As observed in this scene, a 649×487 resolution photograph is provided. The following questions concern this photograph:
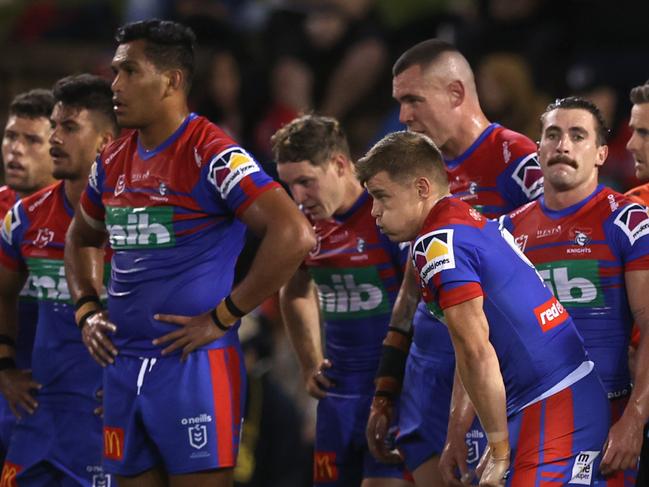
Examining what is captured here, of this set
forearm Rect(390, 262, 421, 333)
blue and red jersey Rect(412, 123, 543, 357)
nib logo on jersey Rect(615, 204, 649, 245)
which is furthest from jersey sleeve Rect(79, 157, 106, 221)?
nib logo on jersey Rect(615, 204, 649, 245)

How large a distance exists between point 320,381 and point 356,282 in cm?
56

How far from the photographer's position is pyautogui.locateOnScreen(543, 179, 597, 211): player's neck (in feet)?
18.5

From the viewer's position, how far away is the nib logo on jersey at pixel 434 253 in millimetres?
4906

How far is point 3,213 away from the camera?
7.32 metres

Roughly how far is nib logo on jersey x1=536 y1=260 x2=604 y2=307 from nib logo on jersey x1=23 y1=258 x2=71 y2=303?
8.02 feet

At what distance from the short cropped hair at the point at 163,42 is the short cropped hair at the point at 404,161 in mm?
1094

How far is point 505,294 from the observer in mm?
4984

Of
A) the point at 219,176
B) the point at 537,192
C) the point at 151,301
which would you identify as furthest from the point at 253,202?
the point at 537,192

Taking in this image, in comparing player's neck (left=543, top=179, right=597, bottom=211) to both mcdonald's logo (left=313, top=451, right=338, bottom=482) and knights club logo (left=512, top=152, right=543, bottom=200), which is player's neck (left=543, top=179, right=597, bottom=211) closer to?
knights club logo (left=512, top=152, right=543, bottom=200)

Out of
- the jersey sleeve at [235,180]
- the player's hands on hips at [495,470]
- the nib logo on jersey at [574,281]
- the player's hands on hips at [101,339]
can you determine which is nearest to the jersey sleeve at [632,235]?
the nib logo on jersey at [574,281]

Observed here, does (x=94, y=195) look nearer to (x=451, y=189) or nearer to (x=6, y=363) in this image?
(x=6, y=363)

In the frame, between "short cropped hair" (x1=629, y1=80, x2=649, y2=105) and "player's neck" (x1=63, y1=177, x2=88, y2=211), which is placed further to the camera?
"player's neck" (x1=63, y1=177, x2=88, y2=211)

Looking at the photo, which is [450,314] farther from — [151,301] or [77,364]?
[77,364]

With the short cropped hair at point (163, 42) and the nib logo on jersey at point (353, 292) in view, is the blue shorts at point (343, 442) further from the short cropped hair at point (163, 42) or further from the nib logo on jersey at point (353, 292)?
the short cropped hair at point (163, 42)
